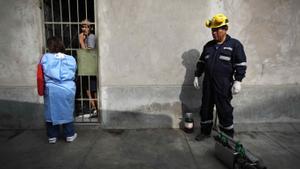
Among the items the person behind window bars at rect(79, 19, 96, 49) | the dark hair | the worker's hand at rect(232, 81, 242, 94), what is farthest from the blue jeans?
the worker's hand at rect(232, 81, 242, 94)

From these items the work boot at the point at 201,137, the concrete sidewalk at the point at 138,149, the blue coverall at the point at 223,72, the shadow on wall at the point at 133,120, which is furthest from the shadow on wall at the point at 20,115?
the blue coverall at the point at 223,72

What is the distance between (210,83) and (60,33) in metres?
3.03

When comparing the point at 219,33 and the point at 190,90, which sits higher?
the point at 219,33

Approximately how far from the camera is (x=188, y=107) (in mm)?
4582

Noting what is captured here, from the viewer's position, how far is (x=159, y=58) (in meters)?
4.45

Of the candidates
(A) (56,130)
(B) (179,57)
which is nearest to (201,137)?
(B) (179,57)

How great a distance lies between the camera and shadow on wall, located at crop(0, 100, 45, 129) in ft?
14.6

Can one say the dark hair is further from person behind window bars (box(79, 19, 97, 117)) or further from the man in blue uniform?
the man in blue uniform

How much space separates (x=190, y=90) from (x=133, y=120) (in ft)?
4.08

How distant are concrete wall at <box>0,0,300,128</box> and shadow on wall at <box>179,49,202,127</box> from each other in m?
0.02

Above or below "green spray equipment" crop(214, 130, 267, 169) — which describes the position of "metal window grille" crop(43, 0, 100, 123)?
above

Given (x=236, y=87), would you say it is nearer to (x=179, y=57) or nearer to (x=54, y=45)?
(x=179, y=57)

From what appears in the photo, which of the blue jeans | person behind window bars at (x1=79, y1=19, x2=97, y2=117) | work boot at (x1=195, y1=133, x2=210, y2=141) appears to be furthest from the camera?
person behind window bars at (x1=79, y1=19, x2=97, y2=117)

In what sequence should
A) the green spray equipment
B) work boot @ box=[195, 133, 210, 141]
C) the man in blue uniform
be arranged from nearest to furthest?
the green spray equipment, the man in blue uniform, work boot @ box=[195, 133, 210, 141]
